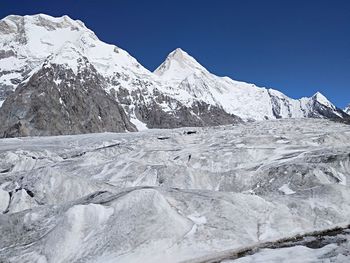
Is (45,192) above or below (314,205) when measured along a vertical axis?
below

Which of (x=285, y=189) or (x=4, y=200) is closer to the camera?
(x=4, y=200)

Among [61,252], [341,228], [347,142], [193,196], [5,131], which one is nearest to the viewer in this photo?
[61,252]

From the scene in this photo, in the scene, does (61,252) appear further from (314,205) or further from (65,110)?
(65,110)

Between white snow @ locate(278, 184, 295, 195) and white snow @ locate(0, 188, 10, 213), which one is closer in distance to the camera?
white snow @ locate(0, 188, 10, 213)

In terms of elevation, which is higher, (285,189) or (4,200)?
(285,189)

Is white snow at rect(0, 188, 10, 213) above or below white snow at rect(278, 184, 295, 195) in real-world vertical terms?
below

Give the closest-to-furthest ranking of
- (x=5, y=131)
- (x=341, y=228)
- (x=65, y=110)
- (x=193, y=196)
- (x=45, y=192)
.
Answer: (x=341, y=228) → (x=193, y=196) → (x=45, y=192) → (x=5, y=131) → (x=65, y=110)

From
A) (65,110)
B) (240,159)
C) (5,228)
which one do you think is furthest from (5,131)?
(5,228)

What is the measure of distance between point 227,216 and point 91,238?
5.32 metres

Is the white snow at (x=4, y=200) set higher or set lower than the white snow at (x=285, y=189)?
lower

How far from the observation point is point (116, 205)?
1789 cm

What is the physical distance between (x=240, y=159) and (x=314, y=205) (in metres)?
24.1

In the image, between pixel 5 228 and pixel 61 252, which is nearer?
pixel 61 252

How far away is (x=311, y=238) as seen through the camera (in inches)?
655
